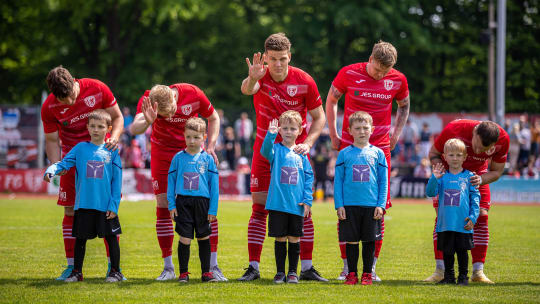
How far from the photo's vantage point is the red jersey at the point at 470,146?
7.41m

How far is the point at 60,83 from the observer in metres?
6.99

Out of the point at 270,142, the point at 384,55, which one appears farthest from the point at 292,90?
the point at 384,55

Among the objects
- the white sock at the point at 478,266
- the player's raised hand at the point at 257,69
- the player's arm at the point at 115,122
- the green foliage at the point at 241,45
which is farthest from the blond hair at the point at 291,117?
the green foliage at the point at 241,45

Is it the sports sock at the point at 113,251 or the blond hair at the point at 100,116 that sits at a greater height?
the blond hair at the point at 100,116

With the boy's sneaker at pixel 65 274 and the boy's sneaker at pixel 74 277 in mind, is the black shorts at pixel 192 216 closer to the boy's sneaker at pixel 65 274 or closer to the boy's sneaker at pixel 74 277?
the boy's sneaker at pixel 74 277

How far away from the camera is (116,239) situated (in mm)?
7211

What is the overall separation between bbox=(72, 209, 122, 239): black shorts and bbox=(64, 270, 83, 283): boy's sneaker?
404mm

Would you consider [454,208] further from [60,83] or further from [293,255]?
[60,83]

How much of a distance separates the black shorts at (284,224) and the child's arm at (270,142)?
0.58m

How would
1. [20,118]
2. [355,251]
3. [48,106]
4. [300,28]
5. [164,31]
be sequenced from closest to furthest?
[355,251] → [48,106] → [20,118] → [300,28] → [164,31]

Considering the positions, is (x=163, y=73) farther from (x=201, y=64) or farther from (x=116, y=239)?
(x=116, y=239)

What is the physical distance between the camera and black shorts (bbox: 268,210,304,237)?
691 cm

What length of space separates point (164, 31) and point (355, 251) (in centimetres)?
3089

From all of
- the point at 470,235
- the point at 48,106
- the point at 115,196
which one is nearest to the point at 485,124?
the point at 470,235
